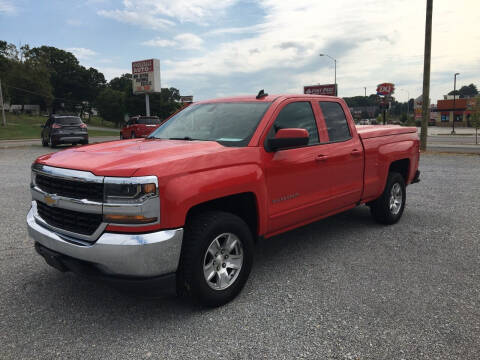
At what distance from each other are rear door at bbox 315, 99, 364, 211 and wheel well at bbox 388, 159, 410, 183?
129 centimetres

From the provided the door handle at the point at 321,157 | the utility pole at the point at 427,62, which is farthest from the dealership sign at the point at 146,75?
the door handle at the point at 321,157

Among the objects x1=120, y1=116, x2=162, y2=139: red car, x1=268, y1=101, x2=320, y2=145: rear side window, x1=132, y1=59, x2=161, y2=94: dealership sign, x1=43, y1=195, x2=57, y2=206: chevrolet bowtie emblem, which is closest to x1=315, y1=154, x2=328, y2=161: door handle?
x1=268, y1=101, x2=320, y2=145: rear side window

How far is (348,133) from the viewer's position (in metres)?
5.11

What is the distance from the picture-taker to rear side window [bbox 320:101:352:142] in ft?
15.7

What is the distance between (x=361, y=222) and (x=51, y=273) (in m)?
4.38

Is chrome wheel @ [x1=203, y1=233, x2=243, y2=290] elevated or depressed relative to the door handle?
depressed

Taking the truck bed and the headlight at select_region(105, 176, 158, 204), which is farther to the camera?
the truck bed

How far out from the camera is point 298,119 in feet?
14.3

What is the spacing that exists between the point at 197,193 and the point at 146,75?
129ft

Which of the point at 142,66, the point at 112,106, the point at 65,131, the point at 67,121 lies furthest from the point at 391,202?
the point at 112,106

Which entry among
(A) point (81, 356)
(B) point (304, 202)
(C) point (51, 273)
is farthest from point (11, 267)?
(B) point (304, 202)

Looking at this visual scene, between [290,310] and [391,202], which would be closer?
[290,310]

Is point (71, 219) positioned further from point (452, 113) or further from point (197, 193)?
point (452, 113)

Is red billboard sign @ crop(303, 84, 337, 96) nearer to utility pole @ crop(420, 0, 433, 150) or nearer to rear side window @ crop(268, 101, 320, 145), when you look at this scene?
utility pole @ crop(420, 0, 433, 150)
